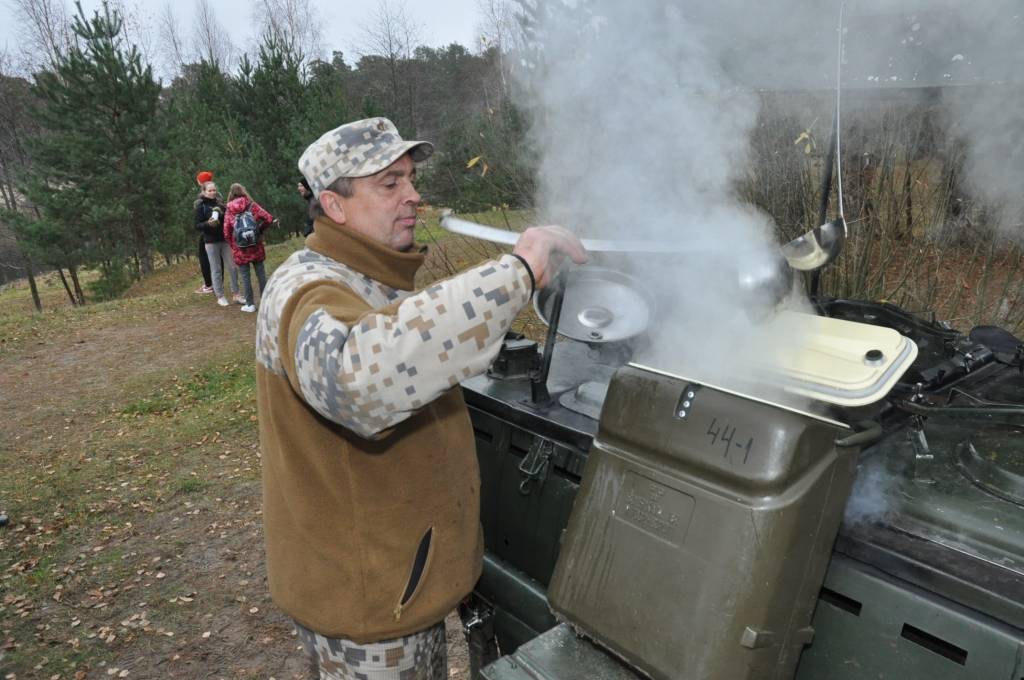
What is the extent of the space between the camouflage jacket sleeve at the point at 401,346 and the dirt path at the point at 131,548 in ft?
8.02

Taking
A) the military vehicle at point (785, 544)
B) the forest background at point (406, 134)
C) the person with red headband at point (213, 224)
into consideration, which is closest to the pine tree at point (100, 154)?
the forest background at point (406, 134)

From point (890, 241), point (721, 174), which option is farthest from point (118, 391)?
point (890, 241)

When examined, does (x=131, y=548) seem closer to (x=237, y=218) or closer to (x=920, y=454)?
(x=920, y=454)

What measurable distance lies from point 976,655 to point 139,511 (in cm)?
515

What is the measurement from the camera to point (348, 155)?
164 centimetres

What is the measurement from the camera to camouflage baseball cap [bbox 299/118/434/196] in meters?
1.64

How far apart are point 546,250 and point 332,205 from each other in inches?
23.3

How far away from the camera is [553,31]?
128 inches

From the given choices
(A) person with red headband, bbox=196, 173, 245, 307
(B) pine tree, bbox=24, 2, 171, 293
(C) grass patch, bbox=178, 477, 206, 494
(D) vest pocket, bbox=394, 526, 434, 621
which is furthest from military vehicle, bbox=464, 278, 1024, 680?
(B) pine tree, bbox=24, 2, 171, 293

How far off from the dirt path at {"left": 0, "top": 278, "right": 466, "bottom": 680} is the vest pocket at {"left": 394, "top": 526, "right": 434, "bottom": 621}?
69.8 inches

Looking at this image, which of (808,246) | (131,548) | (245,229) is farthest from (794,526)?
(245,229)

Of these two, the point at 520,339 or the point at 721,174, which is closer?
the point at 520,339

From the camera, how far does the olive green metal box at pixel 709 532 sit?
1320mm

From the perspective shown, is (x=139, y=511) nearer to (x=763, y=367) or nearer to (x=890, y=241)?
(x=763, y=367)
